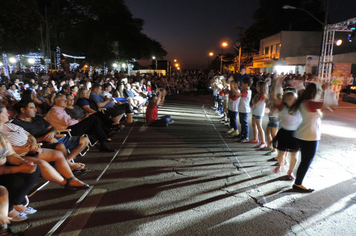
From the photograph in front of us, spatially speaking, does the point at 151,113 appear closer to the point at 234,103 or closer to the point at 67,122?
the point at 234,103

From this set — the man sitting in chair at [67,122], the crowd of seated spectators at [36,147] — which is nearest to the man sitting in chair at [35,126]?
the crowd of seated spectators at [36,147]

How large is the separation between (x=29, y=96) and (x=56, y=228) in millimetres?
4779

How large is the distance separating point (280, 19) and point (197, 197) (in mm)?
49104

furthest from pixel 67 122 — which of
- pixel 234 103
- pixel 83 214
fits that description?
pixel 234 103

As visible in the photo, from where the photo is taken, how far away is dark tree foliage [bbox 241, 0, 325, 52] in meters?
42.5

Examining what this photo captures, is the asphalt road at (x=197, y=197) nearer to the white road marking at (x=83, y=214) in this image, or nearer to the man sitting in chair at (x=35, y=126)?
the white road marking at (x=83, y=214)

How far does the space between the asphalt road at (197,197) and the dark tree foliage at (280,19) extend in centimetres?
4309

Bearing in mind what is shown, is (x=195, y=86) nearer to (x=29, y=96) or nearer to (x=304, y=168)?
(x=29, y=96)

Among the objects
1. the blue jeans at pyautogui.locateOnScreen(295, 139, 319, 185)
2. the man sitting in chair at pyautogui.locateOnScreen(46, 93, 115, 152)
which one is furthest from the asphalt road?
the man sitting in chair at pyautogui.locateOnScreen(46, 93, 115, 152)

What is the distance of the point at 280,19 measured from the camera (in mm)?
44875

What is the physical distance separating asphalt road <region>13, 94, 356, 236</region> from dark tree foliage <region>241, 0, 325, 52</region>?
43089mm

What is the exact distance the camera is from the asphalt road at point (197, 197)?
296 cm

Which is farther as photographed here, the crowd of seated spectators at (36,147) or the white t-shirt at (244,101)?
the white t-shirt at (244,101)

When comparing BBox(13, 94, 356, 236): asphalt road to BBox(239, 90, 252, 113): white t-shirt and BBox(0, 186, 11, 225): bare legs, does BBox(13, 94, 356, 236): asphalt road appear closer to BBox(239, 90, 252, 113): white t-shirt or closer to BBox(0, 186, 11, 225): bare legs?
BBox(0, 186, 11, 225): bare legs
